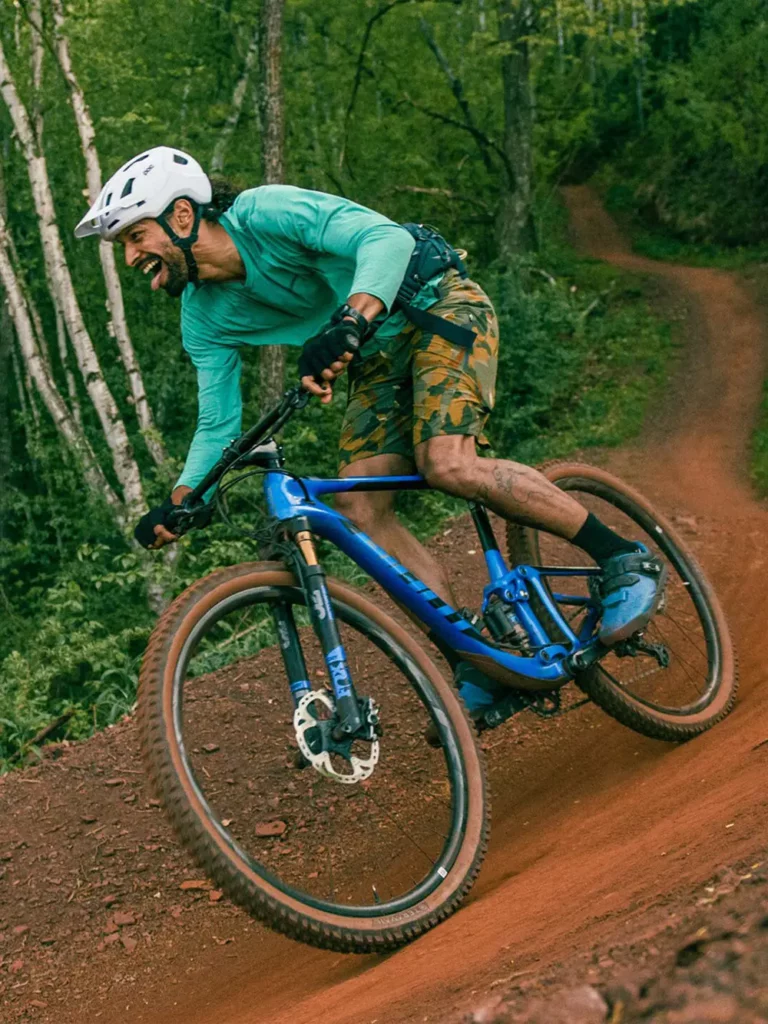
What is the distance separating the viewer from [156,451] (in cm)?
1522

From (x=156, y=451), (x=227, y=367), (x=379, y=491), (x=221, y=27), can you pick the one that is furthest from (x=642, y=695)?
(x=221, y=27)

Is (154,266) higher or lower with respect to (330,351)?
higher

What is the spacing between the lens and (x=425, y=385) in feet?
13.4

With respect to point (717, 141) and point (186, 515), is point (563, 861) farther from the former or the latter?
point (717, 141)

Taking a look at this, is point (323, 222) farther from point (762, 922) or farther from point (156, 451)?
point (156, 451)

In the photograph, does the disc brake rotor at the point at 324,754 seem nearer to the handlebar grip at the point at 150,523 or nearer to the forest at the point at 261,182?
the handlebar grip at the point at 150,523

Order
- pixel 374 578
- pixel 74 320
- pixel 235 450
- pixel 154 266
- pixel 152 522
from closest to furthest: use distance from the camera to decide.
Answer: pixel 235 450, pixel 152 522, pixel 154 266, pixel 374 578, pixel 74 320

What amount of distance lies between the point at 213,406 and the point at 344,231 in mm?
908

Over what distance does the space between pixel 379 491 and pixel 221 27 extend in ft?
67.0

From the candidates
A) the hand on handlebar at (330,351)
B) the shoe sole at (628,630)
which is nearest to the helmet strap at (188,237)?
the hand on handlebar at (330,351)

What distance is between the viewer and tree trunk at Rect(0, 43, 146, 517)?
14266 millimetres

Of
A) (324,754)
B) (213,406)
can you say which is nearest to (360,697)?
(324,754)

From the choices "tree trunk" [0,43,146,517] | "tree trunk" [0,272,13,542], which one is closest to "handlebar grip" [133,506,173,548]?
"tree trunk" [0,43,146,517]

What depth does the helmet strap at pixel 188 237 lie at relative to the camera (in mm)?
3730
